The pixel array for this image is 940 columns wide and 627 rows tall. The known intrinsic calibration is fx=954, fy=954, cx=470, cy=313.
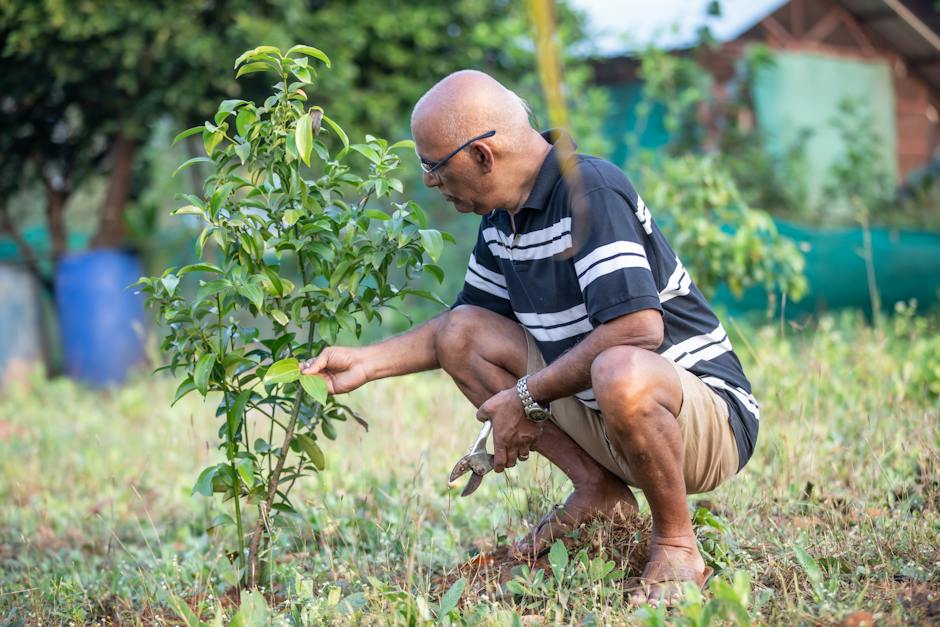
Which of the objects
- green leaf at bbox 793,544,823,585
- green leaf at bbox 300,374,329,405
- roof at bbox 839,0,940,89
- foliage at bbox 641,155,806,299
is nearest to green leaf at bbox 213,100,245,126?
green leaf at bbox 300,374,329,405

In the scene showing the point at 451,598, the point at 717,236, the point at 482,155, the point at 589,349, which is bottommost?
the point at 451,598

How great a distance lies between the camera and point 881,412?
3689 mm

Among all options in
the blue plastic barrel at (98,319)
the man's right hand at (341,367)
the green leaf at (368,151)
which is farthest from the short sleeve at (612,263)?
the blue plastic barrel at (98,319)

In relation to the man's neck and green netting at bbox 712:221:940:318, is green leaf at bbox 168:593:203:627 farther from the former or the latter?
green netting at bbox 712:221:940:318

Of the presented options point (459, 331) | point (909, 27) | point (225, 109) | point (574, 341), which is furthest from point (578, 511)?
point (909, 27)

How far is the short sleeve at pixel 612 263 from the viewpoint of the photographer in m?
2.27

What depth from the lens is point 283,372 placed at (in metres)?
2.44

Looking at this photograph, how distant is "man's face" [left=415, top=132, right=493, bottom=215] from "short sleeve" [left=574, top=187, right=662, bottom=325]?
34 centimetres

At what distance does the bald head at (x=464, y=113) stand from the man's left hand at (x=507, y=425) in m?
0.67

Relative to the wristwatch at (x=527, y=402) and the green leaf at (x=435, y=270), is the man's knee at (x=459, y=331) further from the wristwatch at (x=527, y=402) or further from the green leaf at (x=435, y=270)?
the wristwatch at (x=527, y=402)

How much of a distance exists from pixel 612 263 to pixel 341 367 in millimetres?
818

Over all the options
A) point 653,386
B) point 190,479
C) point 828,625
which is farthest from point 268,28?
point 828,625

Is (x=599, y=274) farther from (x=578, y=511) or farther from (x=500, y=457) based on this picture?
(x=578, y=511)

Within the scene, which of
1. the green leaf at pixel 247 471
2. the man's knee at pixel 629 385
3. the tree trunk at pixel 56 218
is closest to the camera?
the man's knee at pixel 629 385
